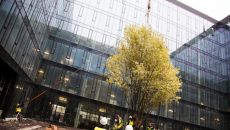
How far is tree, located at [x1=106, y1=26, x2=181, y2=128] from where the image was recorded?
1612cm

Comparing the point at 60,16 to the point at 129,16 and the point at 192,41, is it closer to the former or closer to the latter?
the point at 129,16

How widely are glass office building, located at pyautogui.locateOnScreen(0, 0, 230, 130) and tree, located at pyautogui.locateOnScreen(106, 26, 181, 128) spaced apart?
334 inches

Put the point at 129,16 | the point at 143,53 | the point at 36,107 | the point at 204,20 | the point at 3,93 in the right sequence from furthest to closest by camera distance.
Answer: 1. the point at 204,20
2. the point at 129,16
3. the point at 36,107
4. the point at 3,93
5. the point at 143,53

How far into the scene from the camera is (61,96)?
29.6 m

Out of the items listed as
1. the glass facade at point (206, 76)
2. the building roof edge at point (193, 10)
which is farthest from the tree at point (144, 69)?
the building roof edge at point (193, 10)

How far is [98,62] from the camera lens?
32.5 metres

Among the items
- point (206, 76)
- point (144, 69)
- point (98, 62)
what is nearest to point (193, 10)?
point (206, 76)

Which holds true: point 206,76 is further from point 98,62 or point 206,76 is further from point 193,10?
point 98,62

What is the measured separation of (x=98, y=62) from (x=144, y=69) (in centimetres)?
1722

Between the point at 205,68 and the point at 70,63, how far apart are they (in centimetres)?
2513

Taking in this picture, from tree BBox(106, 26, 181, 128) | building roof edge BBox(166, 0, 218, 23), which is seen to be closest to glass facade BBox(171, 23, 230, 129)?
building roof edge BBox(166, 0, 218, 23)

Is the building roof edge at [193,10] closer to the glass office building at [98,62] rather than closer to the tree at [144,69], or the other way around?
the glass office building at [98,62]

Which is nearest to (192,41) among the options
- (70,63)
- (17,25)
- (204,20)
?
(204,20)

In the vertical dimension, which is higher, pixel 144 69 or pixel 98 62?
pixel 98 62
